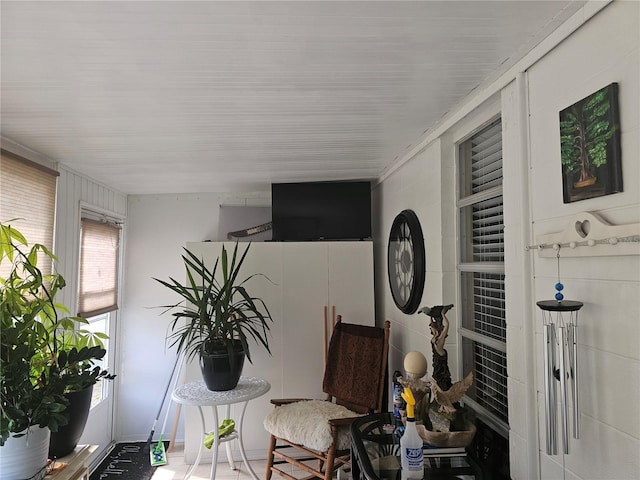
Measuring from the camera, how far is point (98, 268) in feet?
12.3

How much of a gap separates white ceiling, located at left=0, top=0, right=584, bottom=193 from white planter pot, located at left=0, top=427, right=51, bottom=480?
4.59 feet

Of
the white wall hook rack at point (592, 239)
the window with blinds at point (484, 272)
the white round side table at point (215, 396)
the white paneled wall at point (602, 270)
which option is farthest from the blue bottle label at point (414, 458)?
the white round side table at point (215, 396)

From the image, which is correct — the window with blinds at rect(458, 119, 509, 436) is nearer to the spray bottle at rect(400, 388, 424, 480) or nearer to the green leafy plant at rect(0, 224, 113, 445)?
the spray bottle at rect(400, 388, 424, 480)

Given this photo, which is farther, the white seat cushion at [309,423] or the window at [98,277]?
the window at [98,277]

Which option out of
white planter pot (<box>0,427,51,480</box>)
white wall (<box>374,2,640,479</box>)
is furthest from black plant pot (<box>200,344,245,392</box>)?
white wall (<box>374,2,640,479</box>)

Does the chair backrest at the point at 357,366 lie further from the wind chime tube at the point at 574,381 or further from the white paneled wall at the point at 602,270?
the wind chime tube at the point at 574,381

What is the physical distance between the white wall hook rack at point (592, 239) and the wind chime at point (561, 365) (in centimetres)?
4

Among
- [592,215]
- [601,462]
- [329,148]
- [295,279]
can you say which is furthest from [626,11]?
[295,279]

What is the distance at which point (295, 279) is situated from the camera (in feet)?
12.1

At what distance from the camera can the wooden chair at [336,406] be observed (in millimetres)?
2771

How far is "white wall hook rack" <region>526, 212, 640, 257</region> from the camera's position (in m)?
1.06

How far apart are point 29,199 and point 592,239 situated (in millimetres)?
2839

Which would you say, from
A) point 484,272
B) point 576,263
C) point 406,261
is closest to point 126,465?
point 406,261

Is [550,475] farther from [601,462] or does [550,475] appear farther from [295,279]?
[295,279]
